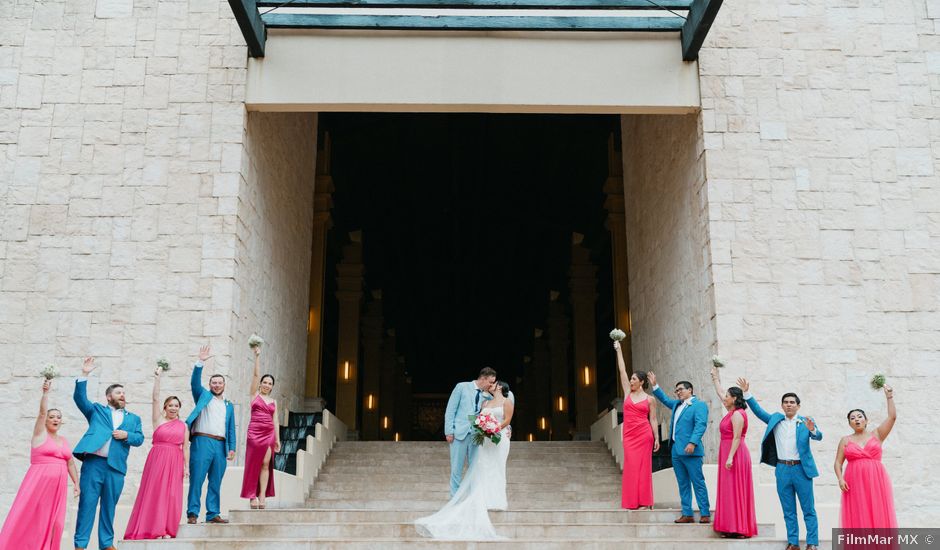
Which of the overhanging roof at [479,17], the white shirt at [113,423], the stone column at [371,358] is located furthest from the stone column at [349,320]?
the white shirt at [113,423]

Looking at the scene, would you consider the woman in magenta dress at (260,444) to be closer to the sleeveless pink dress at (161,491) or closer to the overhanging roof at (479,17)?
the sleeveless pink dress at (161,491)

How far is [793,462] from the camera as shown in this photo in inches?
324

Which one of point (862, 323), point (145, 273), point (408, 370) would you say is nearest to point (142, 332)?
point (145, 273)

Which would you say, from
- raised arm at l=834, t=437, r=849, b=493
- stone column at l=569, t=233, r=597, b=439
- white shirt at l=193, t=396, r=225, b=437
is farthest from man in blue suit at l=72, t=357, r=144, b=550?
stone column at l=569, t=233, r=597, b=439

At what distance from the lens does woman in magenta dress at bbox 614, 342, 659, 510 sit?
31.7ft

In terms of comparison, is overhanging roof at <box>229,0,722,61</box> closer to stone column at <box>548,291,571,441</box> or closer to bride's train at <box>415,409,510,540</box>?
bride's train at <box>415,409,510,540</box>

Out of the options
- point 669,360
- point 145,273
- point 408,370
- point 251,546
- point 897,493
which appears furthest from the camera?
point 408,370

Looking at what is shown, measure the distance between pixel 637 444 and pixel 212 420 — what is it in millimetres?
4385

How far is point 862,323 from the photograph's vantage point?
410 inches

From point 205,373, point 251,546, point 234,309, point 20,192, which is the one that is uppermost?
point 20,192

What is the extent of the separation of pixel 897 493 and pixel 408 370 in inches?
1190

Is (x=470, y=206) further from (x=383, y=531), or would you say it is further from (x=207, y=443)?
(x=383, y=531)

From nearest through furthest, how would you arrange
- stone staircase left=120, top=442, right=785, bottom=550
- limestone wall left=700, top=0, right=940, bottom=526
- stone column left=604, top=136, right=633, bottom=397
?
stone staircase left=120, top=442, right=785, bottom=550
limestone wall left=700, top=0, right=940, bottom=526
stone column left=604, top=136, right=633, bottom=397

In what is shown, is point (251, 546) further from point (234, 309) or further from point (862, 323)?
point (862, 323)
